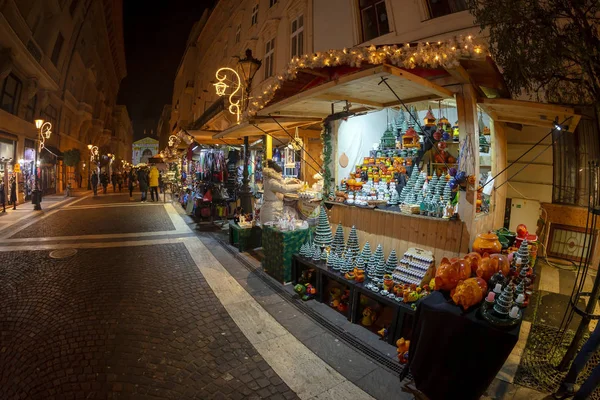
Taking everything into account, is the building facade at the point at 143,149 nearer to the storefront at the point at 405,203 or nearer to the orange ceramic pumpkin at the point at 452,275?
the storefront at the point at 405,203

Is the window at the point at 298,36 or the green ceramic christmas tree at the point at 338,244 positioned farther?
the window at the point at 298,36

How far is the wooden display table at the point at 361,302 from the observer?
3.84 metres

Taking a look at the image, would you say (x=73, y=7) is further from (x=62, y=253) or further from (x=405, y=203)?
(x=405, y=203)

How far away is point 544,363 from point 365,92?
426 cm

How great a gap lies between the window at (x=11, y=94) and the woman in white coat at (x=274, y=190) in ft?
60.6

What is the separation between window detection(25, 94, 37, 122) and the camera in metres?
19.6

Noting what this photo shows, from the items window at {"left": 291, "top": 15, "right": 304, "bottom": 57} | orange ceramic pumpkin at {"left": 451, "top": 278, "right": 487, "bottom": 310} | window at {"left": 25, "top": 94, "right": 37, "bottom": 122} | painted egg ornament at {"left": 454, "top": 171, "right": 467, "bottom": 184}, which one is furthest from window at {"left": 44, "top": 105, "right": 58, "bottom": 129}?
orange ceramic pumpkin at {"left": 451, "top": 278, "right": 487, "bottom": 310}

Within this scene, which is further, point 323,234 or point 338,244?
point 323,234

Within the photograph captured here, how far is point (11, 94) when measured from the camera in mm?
17281

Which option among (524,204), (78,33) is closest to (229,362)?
(524,204)

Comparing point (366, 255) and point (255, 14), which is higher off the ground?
point (255, 14)

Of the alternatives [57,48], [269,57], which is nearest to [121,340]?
[269,57]

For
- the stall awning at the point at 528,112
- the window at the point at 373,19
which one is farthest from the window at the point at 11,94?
the stall awning at the point at 528,112

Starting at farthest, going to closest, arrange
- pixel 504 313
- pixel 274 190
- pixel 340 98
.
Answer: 1. pixel 274 190
2. pixel 340 98
3. pixel 504 313
